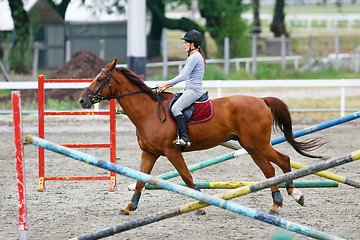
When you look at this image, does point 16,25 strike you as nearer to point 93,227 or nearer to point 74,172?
point 74,172

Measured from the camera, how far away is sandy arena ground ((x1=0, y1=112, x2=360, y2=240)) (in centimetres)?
724

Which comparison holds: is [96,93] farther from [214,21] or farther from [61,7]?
[214,21]

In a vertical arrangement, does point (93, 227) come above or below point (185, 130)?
below

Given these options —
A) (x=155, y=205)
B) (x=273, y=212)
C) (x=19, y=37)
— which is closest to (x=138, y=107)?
(x=155, y=205)

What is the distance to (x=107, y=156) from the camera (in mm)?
12531

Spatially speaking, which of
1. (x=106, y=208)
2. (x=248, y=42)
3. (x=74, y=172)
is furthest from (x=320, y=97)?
(x=106, y=208)

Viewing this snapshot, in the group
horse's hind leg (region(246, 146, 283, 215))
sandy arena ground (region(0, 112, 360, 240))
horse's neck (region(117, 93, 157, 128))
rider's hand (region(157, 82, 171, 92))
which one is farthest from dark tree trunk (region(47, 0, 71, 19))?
horse's hind leg (region(246, 146, 283, 215))

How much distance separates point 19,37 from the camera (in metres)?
23.6

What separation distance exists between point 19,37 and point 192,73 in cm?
1678

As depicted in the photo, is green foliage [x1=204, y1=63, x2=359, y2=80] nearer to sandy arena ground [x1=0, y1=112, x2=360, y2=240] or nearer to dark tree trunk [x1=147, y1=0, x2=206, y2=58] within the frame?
dark tree trunk [x1=147, y1=0, x2=206, y2=58]

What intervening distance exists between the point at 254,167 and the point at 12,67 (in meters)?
13.7

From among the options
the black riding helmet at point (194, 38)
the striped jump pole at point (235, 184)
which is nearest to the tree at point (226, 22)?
the striped jump pole at point (235, 184)

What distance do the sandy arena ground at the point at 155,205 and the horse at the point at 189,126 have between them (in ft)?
1.25

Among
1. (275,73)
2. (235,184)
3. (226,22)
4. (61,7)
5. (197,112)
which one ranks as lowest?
(275,73)
